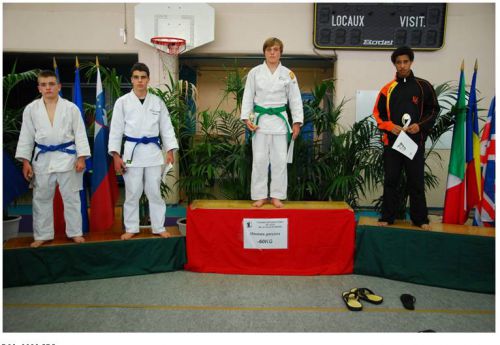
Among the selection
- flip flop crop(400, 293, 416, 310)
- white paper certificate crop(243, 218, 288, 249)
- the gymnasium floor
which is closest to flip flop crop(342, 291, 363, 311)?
the gymnasium floor

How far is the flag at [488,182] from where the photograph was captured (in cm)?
303

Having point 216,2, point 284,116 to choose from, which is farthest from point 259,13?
point 284,116

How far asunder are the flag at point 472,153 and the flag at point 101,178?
10.1 ft

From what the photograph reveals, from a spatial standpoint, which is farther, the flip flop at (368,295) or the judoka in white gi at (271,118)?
the judoka in white gi at (271,118)

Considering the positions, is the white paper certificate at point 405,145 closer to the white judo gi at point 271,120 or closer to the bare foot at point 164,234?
the white judo gi at point 271,120

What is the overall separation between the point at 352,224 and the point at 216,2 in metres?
3.45

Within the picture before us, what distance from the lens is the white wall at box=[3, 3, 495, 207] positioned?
15.9 ft

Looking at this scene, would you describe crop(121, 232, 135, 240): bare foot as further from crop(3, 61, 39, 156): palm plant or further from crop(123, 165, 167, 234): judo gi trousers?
crop(3, 61, 39, 156): palm plant

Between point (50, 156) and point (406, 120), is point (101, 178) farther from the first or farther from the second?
point (406, 120)

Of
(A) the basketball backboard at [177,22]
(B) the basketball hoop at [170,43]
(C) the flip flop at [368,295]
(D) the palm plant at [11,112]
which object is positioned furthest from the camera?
(A) the basketball backboard at [177,22]

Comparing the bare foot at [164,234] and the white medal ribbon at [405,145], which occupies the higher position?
the white medal ribbon at [405,145]

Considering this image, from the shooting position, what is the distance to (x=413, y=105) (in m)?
2.89

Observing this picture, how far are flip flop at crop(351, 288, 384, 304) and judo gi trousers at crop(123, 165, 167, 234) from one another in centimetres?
158

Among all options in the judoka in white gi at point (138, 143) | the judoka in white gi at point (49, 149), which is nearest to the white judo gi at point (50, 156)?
the judoka in white gi at point (49, 149)
